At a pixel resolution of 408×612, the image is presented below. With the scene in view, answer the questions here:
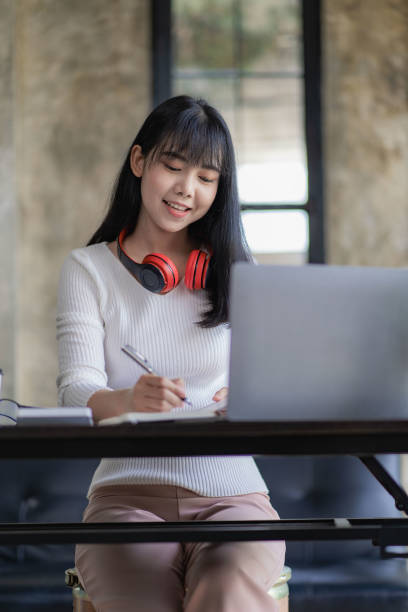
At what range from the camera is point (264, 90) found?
3.88 m

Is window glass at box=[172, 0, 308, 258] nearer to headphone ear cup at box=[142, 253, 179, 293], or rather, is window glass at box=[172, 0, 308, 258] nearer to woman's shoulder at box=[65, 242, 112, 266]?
woman's shoulder at box=[65, 242, 112, 266]

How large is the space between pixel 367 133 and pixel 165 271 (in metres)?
2.50

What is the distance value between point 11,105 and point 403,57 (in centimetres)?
193

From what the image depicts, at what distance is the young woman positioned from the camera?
1.20m

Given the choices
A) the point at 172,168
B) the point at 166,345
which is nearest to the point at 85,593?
the point at 166,345

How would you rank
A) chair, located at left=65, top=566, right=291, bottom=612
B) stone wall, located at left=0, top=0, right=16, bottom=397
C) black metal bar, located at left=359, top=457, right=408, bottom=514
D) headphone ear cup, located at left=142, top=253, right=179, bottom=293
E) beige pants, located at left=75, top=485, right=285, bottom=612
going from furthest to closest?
stone wall, located at left=0, top=0, right=16, bottom=397
headphone ear cup, located at left=142, top=253, right=179, bottom=293
chair, located at left=65, top=566, right=291, bottom=612
black metal bar, located at left=359, top=457, right=408, bottom=514
beige pants, located at left=75, top=485, right=285, bottom=612

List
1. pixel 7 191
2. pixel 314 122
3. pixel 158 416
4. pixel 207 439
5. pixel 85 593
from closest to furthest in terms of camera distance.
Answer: pixel 207 439 < pixel 158 416 < pixel 85 593 < pixel 7 191 < pixel 314 122

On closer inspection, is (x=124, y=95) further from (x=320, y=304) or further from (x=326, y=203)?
(x=320, y=304)

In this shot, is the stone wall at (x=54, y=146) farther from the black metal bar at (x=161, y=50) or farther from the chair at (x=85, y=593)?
the chair at (x=85, y=593)

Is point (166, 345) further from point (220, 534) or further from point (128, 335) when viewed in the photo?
point (220, 534)

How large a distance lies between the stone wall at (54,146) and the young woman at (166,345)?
1.92 meters

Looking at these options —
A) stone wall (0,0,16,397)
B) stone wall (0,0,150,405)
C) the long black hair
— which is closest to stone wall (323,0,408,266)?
stone wall (0,0,150,405)

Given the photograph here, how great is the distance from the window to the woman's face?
7.02ft

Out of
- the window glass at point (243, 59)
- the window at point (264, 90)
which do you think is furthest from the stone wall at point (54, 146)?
the window glass at point (243, 59)
